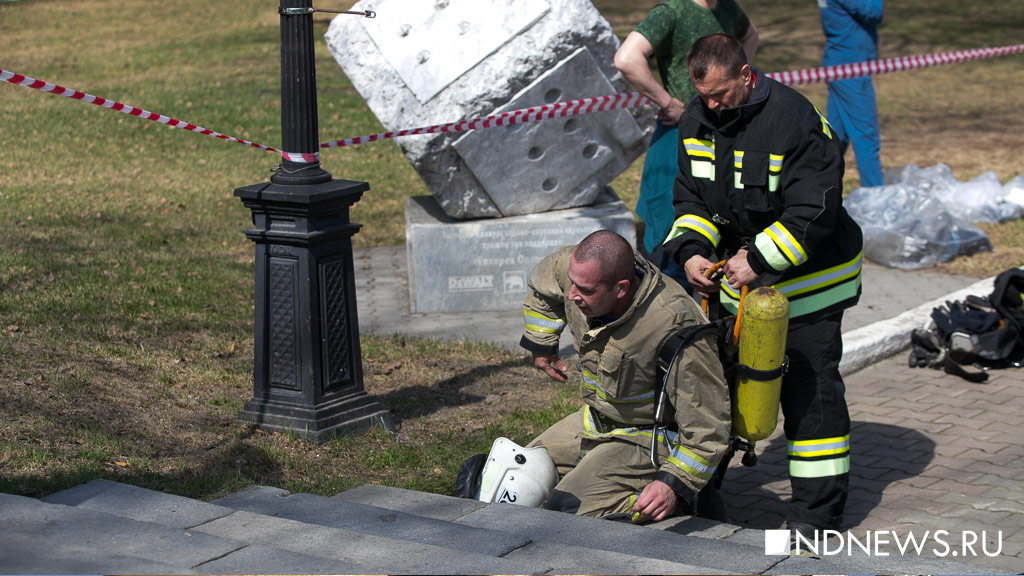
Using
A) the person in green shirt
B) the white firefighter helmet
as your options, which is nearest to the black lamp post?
the white firefighter helmet

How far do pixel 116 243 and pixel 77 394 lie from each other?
11.3 feet

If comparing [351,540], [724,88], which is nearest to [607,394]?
[724,88]

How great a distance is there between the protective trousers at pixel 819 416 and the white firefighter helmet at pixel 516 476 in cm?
99

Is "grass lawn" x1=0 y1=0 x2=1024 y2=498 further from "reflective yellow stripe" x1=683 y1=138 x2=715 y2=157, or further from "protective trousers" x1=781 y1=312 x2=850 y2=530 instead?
"reflective yellow stripe" x1=683 y1=138 x2=715 y2=157

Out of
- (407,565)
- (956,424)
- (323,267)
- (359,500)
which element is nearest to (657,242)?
(956,424)

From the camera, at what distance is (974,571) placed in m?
3.38

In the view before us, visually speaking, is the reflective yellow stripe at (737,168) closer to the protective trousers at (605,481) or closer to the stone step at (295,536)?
the protective trousers at (605,481)

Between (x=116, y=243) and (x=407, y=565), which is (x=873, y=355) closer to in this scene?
(x=407, y=565)

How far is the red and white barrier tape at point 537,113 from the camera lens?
6695 millimetres

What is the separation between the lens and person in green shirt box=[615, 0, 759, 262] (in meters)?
6.05

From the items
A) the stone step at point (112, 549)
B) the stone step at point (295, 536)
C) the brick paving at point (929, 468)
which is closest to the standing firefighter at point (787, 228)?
the brick paving at point (929, 468)

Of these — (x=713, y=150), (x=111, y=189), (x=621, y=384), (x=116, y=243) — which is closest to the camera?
(x=621, y=384)

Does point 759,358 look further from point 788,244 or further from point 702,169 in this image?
point 702,169

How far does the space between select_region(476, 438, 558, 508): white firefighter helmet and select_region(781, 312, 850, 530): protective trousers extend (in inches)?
38.9
